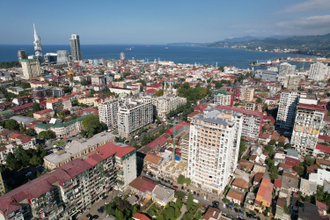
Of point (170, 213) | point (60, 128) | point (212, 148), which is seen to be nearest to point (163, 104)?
point (60, 128)

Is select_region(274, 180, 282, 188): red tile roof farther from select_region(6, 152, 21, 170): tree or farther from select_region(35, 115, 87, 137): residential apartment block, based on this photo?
select_region(35, 115, 87, 137): residential apartment block

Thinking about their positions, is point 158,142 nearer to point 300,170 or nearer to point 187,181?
point 187,181

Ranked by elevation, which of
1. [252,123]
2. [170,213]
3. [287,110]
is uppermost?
[287,110]

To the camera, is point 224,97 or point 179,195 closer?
point 179,195

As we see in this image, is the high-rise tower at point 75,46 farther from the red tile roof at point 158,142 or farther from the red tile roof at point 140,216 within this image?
the red tile roof at point 140,216

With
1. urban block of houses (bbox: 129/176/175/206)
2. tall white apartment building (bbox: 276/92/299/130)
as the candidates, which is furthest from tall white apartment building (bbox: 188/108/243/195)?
tall white apartment building (bbox: 276/92/299/130)

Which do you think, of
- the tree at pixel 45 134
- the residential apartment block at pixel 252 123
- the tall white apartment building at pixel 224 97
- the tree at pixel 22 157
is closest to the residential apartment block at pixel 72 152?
the tree at pixel 22 157

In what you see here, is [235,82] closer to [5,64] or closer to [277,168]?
[277,168]
